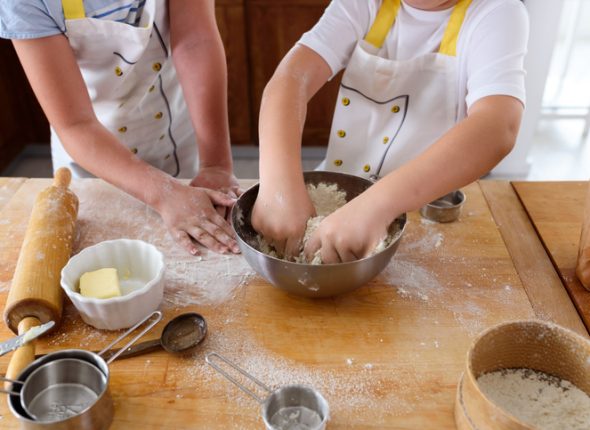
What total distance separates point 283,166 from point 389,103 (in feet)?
1.38

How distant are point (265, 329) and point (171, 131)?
811 mm

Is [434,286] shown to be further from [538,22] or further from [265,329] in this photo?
[538,22]

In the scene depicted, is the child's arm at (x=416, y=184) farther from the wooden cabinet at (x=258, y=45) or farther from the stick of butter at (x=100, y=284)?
the wooden cabinet at (x=258, y=45)

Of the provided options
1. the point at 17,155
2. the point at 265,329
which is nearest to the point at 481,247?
the point at 265,329

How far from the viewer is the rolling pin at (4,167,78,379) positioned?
2.55 ft

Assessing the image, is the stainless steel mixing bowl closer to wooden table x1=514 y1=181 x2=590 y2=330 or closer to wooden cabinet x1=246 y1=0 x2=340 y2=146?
wooden table x1=514 y1=181 x2=590 y2=330

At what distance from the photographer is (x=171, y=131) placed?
4.76 feet

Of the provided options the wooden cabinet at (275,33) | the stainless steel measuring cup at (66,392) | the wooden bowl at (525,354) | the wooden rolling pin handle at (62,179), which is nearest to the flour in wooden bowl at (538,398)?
the wooden bowl at (525,354)

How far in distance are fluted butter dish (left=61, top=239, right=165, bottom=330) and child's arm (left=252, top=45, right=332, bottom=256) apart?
7.7 inches

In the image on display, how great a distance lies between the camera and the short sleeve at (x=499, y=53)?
3.04 feet

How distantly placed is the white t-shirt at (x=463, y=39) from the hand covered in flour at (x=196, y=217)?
1.26 ft

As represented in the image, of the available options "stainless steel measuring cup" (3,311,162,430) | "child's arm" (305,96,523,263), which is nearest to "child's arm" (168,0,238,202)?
"child's arm" (305,96,523,263)

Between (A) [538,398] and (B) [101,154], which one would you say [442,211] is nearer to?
(A) [538,398]

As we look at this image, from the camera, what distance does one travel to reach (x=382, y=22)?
1138mm
